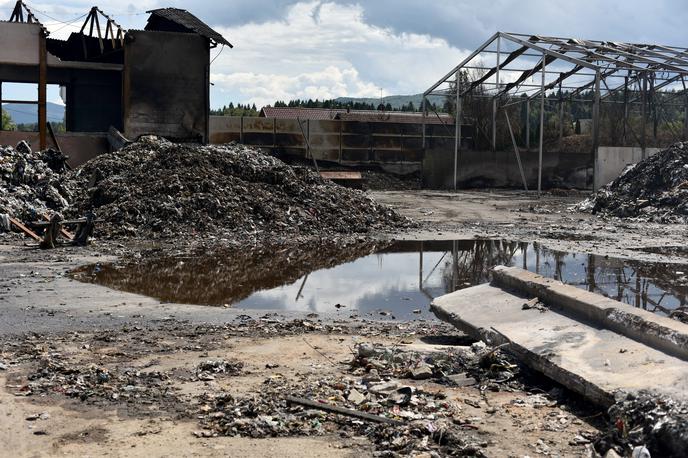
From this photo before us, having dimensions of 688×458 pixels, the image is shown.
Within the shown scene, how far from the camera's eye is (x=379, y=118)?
1337 inches

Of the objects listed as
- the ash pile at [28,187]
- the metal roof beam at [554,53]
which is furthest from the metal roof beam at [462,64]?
the ash pile at [28,187]

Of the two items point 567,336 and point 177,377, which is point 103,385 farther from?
point 567,336


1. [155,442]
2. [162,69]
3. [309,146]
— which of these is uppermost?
[162,69]

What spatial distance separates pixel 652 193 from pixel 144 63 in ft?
49.9

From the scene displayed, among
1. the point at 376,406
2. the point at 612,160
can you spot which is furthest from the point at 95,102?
the point at 376,406

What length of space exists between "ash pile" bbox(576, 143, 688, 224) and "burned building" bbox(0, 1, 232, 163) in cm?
1222

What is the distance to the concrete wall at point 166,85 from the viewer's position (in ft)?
79.7

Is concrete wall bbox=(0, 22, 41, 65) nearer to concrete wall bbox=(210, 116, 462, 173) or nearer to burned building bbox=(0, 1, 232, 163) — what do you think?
burned building bbox=(0, 1, 232, 163)

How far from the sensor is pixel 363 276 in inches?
455

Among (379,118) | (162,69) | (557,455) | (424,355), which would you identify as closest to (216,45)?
(162,69)

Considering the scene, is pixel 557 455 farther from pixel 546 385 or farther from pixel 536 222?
pixel 536 222

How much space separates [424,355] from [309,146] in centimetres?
2468

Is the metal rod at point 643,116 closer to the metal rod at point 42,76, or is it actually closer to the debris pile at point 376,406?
the metal rod at point 42,76

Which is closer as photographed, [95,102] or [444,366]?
[444,366]
